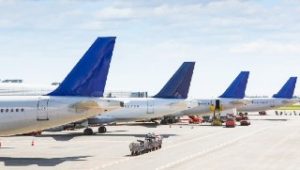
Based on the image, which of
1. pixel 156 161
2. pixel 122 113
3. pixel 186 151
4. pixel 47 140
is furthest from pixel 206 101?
pixel 156 161

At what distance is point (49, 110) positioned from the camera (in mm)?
37406

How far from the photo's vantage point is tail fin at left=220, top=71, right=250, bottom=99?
330ft

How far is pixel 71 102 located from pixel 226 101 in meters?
65.0

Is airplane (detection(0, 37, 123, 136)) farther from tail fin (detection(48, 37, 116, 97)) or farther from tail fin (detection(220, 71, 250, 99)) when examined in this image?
tail fin (detection(220, 71, 250, 99))

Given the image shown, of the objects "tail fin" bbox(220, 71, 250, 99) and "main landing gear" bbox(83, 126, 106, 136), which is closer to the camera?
"main landing gear" bbox(83, 126, 106, 136)

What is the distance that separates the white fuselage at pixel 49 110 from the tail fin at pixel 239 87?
65549 millimetres

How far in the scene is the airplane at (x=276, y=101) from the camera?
11950 centimetres

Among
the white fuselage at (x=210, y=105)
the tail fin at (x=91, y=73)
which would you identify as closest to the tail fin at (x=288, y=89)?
the white fuselage at (x=210, y=105)

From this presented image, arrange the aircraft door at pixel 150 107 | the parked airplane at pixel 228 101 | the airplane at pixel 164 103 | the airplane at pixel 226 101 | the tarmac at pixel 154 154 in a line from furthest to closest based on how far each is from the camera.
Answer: the parked airplane at pixel 228 101 < the airplane at pixel 226 101 < the aircraft door at pixel 150 107 < the airplane at pixel 164 103 < the tarmac at pixel 154 154

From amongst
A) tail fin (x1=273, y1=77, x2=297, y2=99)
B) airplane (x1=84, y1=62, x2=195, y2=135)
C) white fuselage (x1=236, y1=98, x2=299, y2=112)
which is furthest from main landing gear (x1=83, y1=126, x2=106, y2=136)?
tail fin (x1=273, y1=77, x2=297, y2=99)

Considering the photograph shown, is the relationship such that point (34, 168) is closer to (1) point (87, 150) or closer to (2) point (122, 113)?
(1) point (87, 150)

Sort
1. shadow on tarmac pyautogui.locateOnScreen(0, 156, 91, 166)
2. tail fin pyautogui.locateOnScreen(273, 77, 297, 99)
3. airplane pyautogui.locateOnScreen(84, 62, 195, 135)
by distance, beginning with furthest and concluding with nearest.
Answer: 1. tail fin pyautogui.locateOnScreen(273, 77, 297, 99)
2. airplane pyautogui.locateOnScreen(84, 62, 195, 135)
3. shadow on tarmac pyautogui.locateOnScreen(0, 156, 91, 166)

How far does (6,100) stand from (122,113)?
31.7 meters

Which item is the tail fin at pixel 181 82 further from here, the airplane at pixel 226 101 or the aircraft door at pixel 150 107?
the airplane at pixel 226 101
